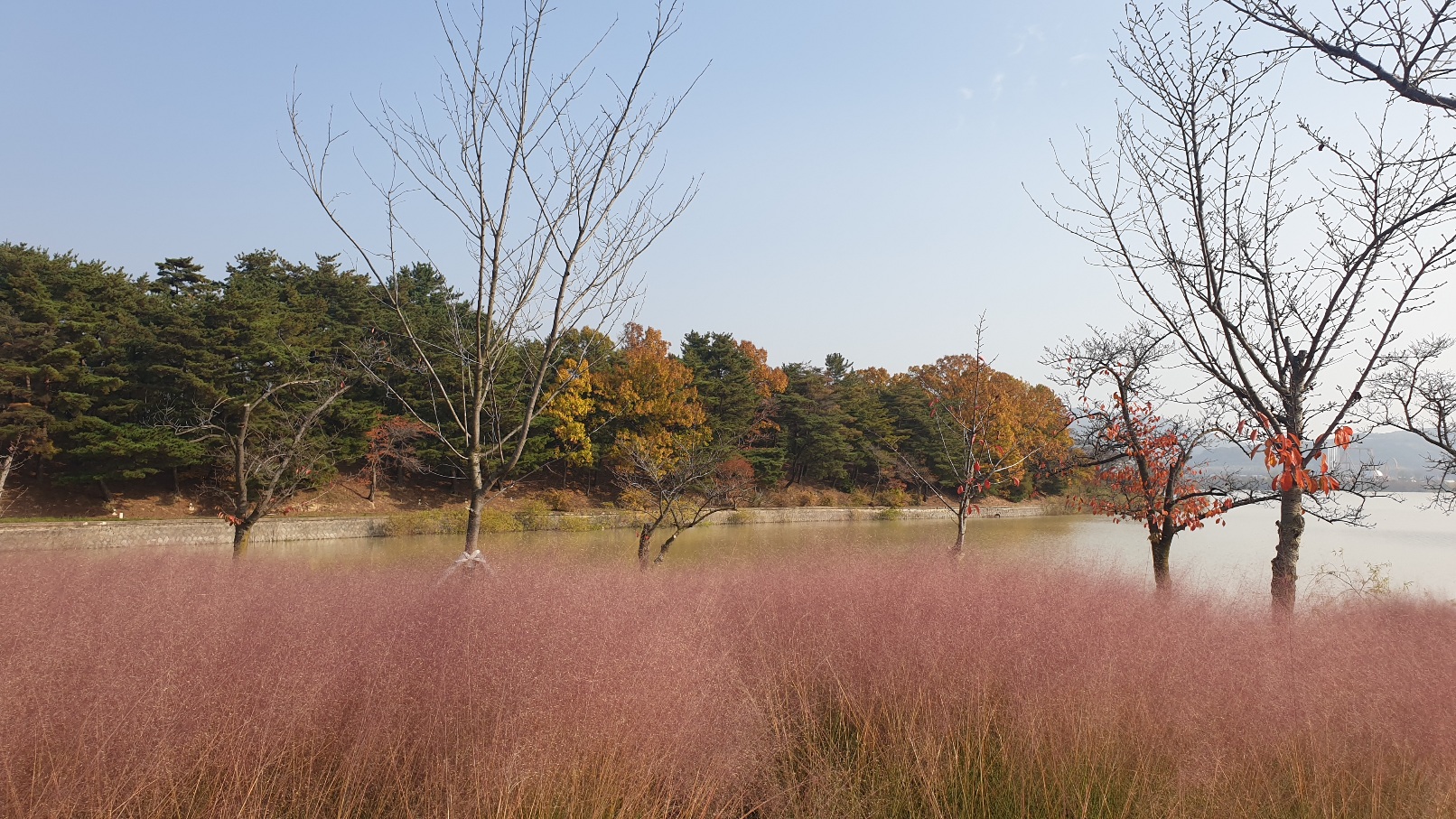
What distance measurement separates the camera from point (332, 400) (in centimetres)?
1394

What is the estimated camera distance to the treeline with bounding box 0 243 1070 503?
2008 centimetres

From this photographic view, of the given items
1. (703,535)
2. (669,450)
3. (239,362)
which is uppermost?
(239,362)

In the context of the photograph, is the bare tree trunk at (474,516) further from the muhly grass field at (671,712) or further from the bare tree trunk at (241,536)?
the bare tree trunk at (241,536)

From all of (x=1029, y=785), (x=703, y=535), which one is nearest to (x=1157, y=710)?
(x=1029, y=785)

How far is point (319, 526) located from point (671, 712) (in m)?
20.7

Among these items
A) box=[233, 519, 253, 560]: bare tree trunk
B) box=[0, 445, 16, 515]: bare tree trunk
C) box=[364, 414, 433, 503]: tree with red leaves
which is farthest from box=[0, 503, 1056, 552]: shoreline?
box=[233, 519, 253, 560]: bare tree trunk

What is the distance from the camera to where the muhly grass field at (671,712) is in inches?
97.6

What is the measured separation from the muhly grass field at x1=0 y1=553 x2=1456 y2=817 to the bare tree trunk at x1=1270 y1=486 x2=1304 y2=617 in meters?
0.88

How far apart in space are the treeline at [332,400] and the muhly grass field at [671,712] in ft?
20.1

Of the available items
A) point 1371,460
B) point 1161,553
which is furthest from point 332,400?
point 1371,460

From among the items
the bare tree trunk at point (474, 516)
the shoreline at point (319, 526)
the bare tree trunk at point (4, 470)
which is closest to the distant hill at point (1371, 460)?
the bare tree trunk at point (474, 516)

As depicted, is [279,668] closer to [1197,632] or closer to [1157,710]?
[1157,710]

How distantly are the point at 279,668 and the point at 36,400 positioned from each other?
81.5 ft

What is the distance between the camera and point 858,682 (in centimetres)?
396
